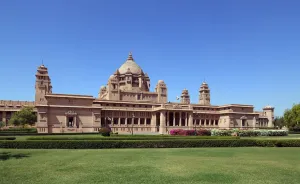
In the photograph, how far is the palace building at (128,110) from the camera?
190 feet

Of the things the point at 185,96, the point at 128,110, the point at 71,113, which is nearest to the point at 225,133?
the point at 128,110

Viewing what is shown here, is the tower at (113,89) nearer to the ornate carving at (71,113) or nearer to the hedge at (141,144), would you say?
the ornate carving at (71,113)

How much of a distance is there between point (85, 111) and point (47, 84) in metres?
23.8

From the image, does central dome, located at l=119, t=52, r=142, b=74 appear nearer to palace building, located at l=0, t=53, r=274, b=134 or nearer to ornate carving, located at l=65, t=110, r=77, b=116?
palace building, located at l=0, t=53, r=274, b=134

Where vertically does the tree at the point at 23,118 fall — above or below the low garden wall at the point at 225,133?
above

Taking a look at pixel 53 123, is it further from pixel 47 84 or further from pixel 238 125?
pixel 238 125

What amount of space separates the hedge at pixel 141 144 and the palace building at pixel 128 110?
22243 millimetres

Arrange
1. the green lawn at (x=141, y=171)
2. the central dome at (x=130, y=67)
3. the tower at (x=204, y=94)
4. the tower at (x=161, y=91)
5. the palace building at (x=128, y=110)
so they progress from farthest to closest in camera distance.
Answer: the tower at (x=204, y=94)
the central dome at (x=130, y=67)
the tower at (x=161, y=91)
the palace building at (x=128, y=110)
the green lawn at (x=141, y=171)

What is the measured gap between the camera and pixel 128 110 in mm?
68875

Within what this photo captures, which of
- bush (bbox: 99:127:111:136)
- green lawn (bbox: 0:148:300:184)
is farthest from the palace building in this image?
green lawn (bbox: 0:148:300:184)

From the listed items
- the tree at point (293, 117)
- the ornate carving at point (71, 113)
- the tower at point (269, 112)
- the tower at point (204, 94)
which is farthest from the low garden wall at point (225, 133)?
the tower at point (269, 112)

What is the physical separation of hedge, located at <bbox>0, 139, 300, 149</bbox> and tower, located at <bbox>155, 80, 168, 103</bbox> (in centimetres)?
5308

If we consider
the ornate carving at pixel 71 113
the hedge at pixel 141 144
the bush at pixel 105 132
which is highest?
the ornate carving at pixel 71 113

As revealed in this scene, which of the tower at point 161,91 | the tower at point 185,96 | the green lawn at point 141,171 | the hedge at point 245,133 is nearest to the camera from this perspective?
the green lawn at point 141,171
